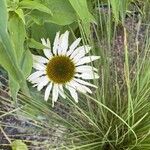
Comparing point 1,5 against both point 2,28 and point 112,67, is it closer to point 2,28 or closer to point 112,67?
point 2,28

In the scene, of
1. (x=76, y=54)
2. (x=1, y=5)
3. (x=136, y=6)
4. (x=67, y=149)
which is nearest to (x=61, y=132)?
(x=67, y=149)

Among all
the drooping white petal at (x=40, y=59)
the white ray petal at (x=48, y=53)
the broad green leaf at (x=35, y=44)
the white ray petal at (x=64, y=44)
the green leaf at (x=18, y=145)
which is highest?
the broad green leaf at (x=35, y=44)

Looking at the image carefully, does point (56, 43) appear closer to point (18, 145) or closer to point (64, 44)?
point (64, 44)

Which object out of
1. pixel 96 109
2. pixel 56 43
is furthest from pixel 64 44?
pixel 96 109

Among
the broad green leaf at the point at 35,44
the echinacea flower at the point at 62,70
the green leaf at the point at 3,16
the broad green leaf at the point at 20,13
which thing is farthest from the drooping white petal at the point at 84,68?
the green leaf at the point at 3,16

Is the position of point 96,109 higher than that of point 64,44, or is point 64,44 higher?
point 64,44

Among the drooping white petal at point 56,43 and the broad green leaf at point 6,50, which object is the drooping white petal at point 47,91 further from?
the broad green leaf at point 6,50
